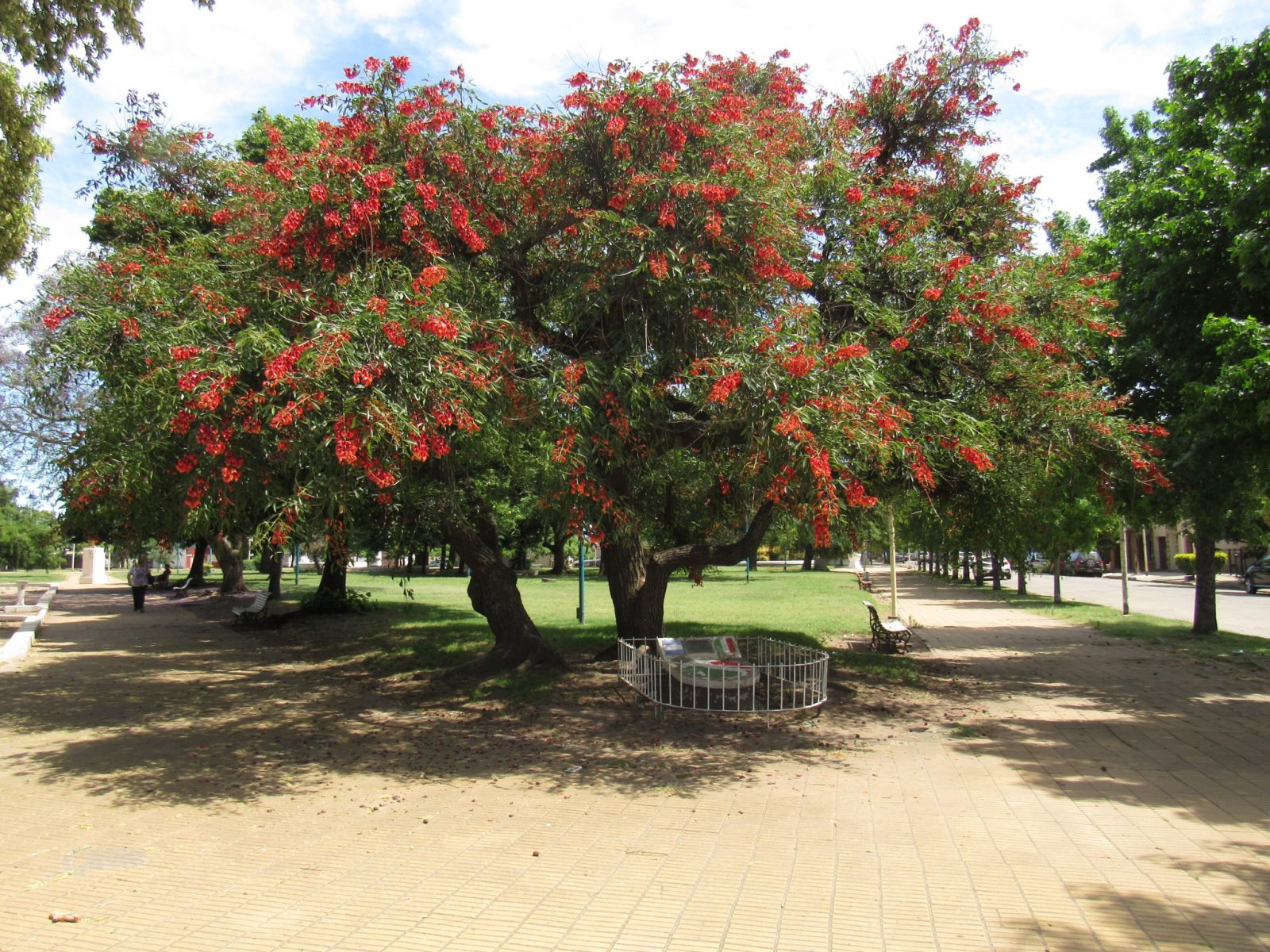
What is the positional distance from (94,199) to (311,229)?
470 inches

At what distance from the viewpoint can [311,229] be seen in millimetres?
7305

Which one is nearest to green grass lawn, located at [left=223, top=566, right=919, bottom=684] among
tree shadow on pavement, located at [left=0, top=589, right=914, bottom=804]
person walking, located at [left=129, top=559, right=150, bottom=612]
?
tree shadow on pavement, located at [left=0, top=589, right=914, bottom=804]

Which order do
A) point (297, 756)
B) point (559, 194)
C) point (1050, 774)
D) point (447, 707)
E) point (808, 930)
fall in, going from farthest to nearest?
point (447, 707) < point (559, 194) < point (297, 756) < point (1050, 774) < point (808, 930)

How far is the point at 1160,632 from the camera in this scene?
18.1 metres

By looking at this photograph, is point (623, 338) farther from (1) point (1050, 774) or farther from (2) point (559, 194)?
(1) point (1050, 774)

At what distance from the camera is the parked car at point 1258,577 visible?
111 feet

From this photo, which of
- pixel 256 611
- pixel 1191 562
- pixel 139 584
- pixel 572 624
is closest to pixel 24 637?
pixel 256 611

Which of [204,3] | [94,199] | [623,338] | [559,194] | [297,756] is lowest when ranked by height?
[297,756]

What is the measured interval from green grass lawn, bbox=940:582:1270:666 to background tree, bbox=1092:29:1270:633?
2100mm

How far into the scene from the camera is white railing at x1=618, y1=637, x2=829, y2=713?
895 centimetres

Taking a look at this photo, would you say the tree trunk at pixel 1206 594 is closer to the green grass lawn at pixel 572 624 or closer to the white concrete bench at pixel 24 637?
the green grass lawn at pixel 572 624

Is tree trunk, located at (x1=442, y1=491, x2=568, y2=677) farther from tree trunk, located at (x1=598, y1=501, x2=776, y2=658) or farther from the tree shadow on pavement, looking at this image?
tree trunk, located at (x1=598, y1=501, x2=776, y2=658)

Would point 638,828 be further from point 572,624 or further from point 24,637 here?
point 24,637

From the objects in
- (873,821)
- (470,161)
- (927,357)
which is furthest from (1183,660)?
(470,161)
